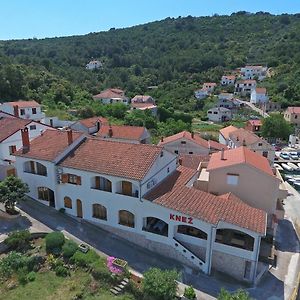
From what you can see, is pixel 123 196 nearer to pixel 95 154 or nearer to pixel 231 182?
pixel 95 154

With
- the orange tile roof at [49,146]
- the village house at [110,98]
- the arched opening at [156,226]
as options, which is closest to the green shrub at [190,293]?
the arched opening at [156,226]

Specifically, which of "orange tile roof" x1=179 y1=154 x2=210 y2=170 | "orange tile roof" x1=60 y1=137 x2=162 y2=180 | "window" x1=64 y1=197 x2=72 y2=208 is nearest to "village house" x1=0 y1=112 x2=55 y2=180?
"orange tile roof" x1=60 y1=137 x2=162 y2=180

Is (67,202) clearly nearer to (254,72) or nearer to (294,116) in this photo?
(294,116)

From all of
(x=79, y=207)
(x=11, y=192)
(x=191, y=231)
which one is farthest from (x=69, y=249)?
(x=191, y=231)

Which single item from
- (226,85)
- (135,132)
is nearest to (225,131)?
(135,132)

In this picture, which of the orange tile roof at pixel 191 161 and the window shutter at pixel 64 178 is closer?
the window shutter at pixel 64 178

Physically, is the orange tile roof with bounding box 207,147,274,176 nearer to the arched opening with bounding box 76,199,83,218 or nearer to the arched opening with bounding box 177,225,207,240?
the arched opening with bounding box 177,225,207,240

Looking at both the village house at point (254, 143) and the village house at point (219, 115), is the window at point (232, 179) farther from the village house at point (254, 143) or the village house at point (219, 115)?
the village house at point (219, 115)
